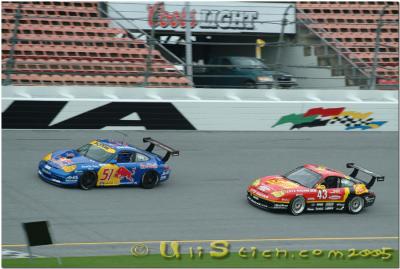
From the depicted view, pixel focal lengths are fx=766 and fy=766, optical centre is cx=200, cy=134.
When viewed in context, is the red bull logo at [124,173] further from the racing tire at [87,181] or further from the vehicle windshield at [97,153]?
the racing tire at [87,181]

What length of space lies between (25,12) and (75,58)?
180 centimetres

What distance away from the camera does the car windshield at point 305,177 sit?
15.2 meters

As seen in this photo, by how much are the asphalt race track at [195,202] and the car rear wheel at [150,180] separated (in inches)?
6.8

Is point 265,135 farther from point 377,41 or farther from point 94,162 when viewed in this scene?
point 94,162

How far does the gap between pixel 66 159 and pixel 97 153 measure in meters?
0.73

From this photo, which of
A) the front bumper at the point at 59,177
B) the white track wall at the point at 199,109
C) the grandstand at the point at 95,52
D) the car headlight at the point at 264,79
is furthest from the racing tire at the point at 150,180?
the car headlight at the point at 264,79

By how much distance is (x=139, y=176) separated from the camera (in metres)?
15.5

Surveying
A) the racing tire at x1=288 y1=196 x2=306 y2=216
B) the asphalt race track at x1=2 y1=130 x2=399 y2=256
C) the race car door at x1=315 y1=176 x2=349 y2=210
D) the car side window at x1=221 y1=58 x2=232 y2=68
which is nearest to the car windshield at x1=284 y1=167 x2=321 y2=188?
the race car door at x1=315 y1=176 x2=349 y2=210

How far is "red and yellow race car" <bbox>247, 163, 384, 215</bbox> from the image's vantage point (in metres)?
14.6

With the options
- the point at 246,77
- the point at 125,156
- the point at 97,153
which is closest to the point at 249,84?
the point at 246,77

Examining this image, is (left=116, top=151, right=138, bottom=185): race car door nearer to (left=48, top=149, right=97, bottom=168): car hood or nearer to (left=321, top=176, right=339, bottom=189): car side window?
(left=48, top=149, right=97, bottom=168): car hood

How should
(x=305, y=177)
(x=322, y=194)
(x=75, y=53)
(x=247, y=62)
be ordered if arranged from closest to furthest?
(x=322, y=194)
(x=305, y=177)
(x=75, y=53)
(x=247, y=62)

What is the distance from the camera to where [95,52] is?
65.0 ft

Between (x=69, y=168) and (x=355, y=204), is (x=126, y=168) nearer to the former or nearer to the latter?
(x=69, y=168)
